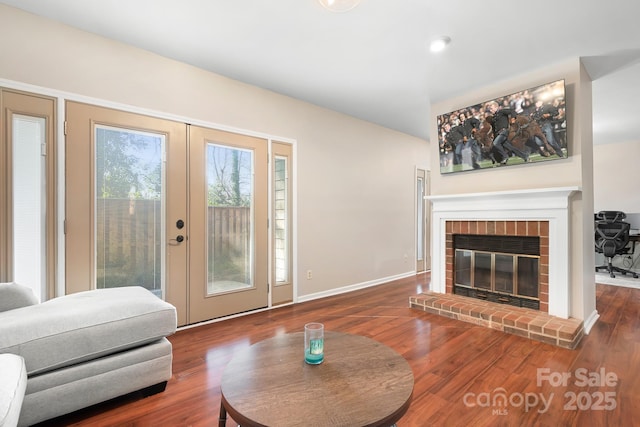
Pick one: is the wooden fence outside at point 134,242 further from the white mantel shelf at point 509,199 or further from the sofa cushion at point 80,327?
the white mantel shelf at point 509,199

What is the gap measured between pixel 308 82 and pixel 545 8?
2161mm

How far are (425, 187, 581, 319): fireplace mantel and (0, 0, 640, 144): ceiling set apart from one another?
1.29 meters

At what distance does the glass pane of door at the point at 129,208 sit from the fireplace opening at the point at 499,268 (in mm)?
3402

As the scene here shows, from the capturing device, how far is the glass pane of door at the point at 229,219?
323 cm

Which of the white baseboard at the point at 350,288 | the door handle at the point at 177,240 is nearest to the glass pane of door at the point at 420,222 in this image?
the white baseboard at the point at 350,288

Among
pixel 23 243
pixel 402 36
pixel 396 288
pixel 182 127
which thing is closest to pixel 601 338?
pixel 396 288

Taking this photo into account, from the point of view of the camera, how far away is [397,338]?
278 cm

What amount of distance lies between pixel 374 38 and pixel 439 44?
578 millimetres

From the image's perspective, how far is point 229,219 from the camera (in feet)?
11.0

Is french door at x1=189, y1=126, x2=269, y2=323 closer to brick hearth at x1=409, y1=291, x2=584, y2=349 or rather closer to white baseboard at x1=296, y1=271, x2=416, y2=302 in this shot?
white baseboard at x1=296, y1=271, x2=416, y2=302

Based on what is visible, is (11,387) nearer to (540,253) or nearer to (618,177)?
(540,253)

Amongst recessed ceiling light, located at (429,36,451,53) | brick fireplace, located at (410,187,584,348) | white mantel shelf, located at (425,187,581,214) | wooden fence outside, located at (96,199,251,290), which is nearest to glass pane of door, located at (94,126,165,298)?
wooden fence outside, located at (96,199,251,290)

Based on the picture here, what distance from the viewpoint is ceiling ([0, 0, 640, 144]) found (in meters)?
2.21

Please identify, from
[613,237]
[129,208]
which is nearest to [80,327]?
[129,208]
